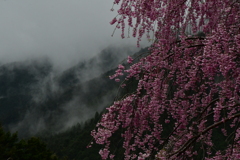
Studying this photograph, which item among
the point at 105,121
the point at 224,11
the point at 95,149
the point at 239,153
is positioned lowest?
the point at 95,149

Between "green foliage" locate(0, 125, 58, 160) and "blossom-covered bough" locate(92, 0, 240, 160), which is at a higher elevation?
"blossom-covered bough" locate(92, 0, 240, 160)

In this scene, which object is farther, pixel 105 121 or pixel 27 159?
pixel 27 159

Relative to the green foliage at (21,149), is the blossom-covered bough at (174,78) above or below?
above

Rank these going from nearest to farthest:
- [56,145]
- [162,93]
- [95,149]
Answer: [162,93] < [95,149] < [56,145]

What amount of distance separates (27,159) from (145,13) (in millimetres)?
21475

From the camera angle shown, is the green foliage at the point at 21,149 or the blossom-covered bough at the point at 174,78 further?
the green foliage at the point at 21,149

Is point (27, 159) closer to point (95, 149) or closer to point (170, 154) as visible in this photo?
point (170, 154)

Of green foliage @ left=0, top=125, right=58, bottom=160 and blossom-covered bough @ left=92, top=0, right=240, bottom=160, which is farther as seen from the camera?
green foliage @ left=0, top=125, right=58, bottom=160

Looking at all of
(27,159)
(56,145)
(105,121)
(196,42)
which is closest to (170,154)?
(105,121)

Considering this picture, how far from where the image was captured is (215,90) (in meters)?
3.45

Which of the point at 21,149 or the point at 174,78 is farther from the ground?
the point at 174,78

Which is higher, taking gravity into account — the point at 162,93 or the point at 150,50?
the point at 150,50

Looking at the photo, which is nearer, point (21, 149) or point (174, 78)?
point (174, 78)

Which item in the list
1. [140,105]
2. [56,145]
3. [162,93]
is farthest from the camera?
[56,145]
